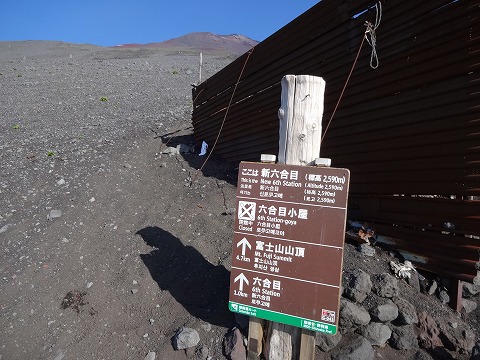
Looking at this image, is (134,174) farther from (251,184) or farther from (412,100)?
(412,100)

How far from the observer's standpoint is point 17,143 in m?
10.2

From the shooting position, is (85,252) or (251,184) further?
(85,252)

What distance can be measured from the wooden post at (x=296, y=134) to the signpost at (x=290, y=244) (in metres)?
0.22

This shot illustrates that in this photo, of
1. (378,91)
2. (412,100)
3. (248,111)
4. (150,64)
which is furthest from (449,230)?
(150,64)

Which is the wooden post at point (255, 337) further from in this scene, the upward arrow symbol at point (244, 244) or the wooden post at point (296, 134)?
the upward arrow symbol at point (244, 244)

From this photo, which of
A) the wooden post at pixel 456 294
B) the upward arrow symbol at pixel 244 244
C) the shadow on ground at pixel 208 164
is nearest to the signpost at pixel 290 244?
the upward arrow symbol at pixel 244 244

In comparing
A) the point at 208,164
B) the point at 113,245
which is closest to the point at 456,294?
the point at 113,245

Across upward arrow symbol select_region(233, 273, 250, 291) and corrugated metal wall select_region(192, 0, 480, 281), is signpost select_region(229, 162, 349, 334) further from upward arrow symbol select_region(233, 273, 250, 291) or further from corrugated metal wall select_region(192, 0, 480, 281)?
corrugated metal wall select_region(192, 0, 480, 281)

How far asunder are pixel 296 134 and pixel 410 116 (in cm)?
158

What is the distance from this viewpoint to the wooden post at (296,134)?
3209mm

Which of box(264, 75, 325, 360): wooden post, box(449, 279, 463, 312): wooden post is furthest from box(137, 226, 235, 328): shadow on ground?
box(449, 279, 463, 312): wooden post

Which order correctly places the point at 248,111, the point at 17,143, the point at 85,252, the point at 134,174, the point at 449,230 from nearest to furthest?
the point at 449,230 → the point at 85,252 → the point at 248,111 → the point at 134,174 → the point at 17,143

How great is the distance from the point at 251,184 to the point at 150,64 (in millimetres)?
27131

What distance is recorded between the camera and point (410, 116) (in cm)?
398
